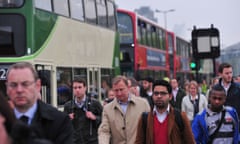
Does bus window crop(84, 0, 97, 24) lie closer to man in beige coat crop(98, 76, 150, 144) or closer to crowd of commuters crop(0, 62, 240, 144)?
crowd of commuters crop(0, 62, 240, 144)

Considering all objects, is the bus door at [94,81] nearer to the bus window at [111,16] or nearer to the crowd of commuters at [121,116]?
the bus window at [111,16]

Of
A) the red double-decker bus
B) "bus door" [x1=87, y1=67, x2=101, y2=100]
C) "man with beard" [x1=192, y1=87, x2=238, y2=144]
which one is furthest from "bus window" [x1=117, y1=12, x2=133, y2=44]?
"man with beard" [x1=192, y1=87, x2=238, y2=144]

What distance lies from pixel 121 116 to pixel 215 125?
1221 mm

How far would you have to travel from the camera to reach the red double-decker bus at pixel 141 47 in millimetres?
23203

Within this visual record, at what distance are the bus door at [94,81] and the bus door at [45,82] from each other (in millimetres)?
2562

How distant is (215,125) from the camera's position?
656 cm

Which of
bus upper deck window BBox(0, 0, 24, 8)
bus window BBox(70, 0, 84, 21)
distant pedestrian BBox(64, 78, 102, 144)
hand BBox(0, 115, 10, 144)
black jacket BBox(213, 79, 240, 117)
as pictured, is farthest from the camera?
bus window BBox(70, 0, 84, 21)

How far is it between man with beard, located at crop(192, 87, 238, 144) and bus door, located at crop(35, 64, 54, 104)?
15.9ft

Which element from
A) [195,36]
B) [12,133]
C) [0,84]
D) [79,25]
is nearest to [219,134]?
[12,133]

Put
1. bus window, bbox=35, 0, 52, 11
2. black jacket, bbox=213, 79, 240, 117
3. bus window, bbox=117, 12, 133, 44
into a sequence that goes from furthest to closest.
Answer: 1. bus window, bbox=117, 12, 133, 44
2. bus window, bbox=35, 0, 52, 11
3. black jacket, bbox=213, 79, 240, 117

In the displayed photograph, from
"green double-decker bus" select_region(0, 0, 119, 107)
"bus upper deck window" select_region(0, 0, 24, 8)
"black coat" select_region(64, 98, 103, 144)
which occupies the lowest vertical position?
"black coat" select_region(64, 98, 103, 144)

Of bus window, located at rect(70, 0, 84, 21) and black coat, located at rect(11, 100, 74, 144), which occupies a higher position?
bus window, located at rect(70, 0, 84, 21)

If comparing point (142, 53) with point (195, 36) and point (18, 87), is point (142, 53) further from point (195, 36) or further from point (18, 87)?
point (18, 87)

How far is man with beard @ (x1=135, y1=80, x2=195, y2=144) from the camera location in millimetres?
5996
